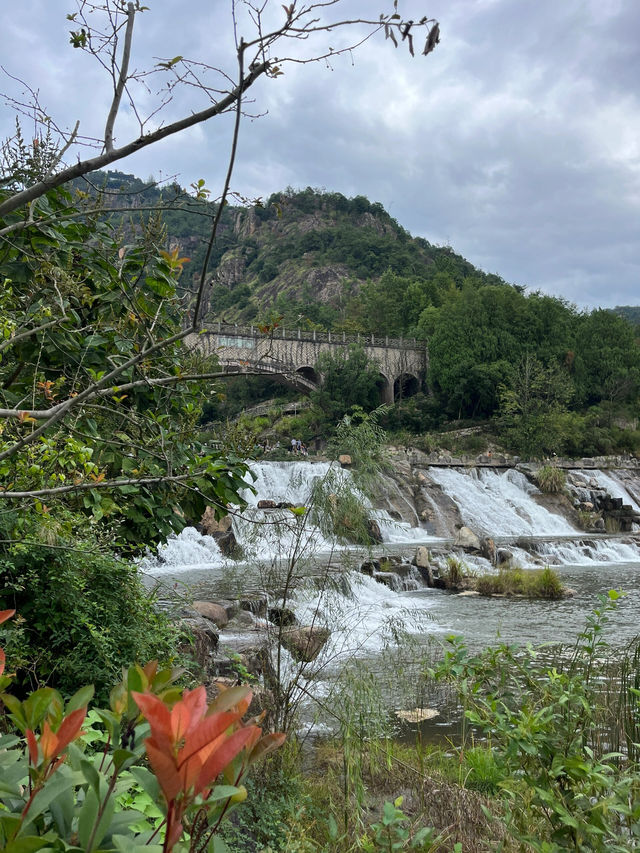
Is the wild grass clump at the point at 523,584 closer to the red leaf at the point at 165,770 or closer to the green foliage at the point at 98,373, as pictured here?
the green foliage at the point at 98,373

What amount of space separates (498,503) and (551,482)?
2.96 metres

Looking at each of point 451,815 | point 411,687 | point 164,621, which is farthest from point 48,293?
point 411,687

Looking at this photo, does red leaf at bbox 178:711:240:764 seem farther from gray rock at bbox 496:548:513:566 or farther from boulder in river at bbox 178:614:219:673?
gray rock at bbox 496:548:513:566

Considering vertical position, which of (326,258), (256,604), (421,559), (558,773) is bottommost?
(421,559)

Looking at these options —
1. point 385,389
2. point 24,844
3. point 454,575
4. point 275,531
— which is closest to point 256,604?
point 275,531

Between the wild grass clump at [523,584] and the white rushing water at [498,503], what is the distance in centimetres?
997

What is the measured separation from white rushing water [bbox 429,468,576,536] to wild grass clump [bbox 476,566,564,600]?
997cm

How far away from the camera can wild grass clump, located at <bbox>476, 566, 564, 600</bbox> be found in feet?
39.8

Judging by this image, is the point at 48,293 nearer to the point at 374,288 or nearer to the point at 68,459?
the point at 68,459

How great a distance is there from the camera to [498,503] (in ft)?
81.4

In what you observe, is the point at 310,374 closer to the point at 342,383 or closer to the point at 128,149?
the point at 342,383

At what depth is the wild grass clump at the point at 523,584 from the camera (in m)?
12.1

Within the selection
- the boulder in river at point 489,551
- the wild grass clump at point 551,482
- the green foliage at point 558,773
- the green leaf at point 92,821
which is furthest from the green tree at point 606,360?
the green leaf at point 92,821

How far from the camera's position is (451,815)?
3.38 meters
